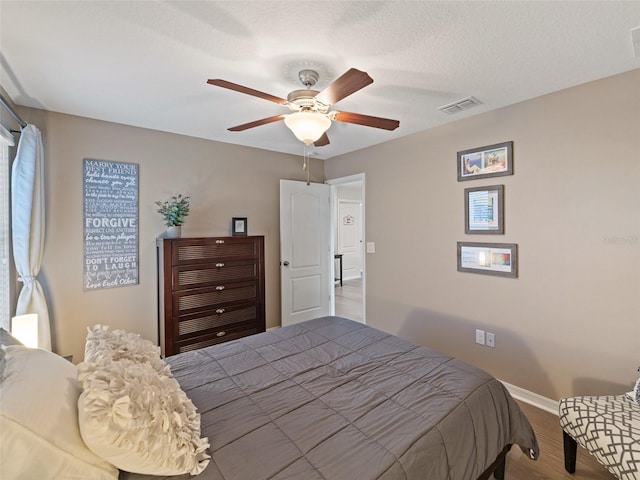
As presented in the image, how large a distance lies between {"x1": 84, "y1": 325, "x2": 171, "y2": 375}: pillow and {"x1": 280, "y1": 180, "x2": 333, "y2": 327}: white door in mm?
2660

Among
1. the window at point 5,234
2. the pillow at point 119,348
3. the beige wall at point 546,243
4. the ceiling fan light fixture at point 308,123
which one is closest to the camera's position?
→ the pillow at point 119,348

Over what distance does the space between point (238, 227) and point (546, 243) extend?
120 inches

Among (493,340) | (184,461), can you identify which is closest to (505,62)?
(493,340)

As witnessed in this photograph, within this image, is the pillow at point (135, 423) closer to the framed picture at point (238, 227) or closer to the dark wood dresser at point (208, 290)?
the dark wood dresser at point (208, 290)

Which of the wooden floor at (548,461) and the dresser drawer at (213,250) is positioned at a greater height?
the dresser drawer at (213,250)

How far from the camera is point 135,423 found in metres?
0.88

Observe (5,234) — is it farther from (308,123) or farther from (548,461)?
(548,461)

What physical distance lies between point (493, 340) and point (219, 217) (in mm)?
3097

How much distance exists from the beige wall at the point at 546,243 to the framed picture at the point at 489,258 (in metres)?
0.06

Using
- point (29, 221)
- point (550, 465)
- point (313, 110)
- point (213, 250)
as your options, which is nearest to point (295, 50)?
point (313, 110)

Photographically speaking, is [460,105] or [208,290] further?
[208,290]

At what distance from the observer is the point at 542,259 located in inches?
93.7

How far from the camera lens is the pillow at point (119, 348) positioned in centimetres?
115

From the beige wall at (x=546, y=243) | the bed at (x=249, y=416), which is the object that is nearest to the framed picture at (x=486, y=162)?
the beige wall at (x=546, y=243)
